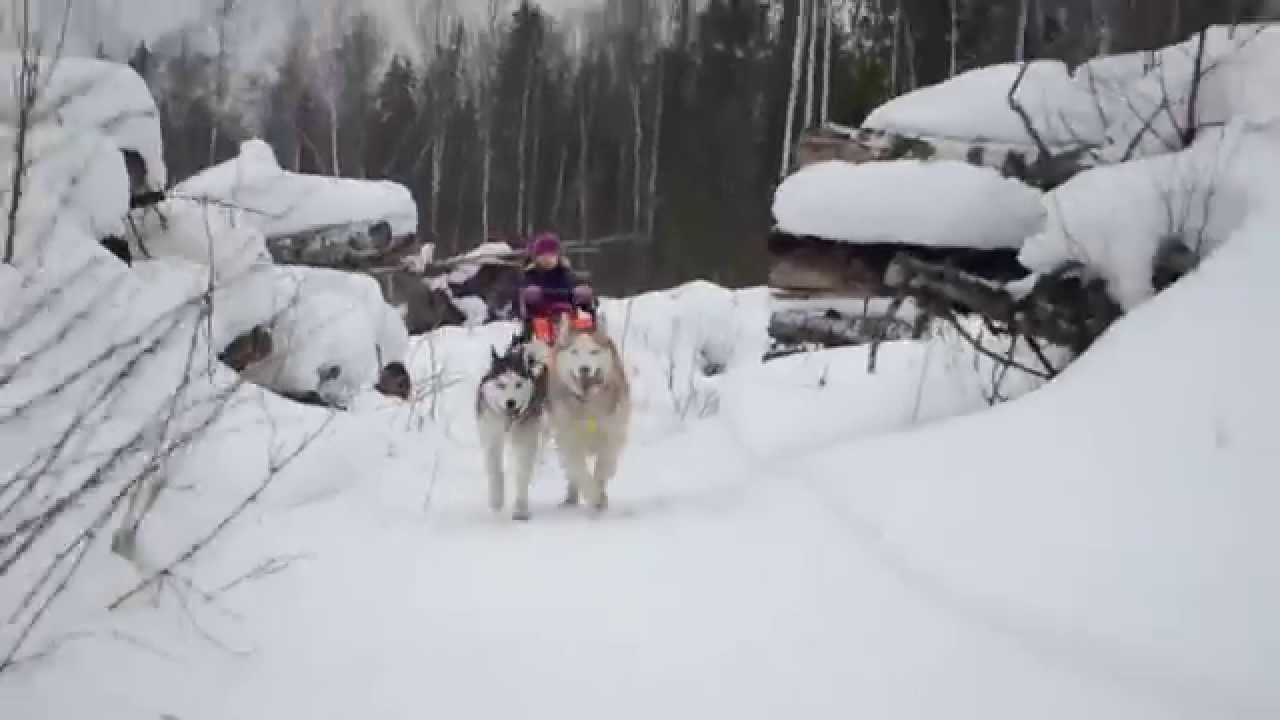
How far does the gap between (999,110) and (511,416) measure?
3.08m

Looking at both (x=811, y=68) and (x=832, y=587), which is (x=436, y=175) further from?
(x=832, y=587)

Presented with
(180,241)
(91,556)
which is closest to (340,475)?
(180,241)

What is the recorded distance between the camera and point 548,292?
582 cm

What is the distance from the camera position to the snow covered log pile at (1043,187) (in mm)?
3951

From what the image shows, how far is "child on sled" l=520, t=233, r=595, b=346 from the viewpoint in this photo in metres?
5.69

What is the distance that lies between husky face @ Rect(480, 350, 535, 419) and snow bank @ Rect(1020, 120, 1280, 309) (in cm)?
236

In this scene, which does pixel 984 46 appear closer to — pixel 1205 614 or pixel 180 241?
pixel 180 241

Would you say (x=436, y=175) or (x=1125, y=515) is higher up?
(x=1125, y=515)

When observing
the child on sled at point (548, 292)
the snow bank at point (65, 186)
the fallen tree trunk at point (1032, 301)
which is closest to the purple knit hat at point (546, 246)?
the child on sled at point (548, 292)

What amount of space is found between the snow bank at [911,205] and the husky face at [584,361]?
5.91ft

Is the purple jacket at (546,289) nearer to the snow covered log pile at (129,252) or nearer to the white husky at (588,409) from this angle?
the white husky at (588,409)

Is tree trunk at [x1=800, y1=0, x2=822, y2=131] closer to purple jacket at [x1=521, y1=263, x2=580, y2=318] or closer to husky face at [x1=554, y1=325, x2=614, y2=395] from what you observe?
purple jacket at [x1=521, y1=263, x2=580, y2=318]

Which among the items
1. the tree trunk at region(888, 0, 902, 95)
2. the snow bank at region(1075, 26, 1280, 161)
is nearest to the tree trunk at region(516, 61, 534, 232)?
the tree trunk at region(888, 0, 902, 95)

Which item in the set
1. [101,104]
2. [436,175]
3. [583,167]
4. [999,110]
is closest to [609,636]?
[101,104]
